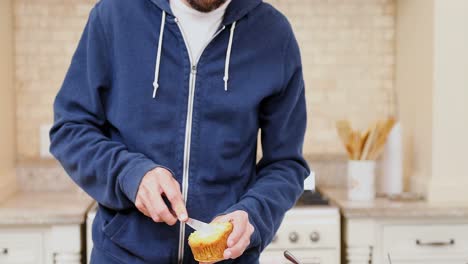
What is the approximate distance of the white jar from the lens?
233 cm

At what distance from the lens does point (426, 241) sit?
7.17 feet

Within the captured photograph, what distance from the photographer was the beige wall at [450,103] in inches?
89.4

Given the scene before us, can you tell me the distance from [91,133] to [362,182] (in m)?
1.50

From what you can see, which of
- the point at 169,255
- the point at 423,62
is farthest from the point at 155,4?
the point at 423,62

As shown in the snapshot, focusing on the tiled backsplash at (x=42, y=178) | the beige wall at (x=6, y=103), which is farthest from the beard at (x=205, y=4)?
the tiled backsplash at (x=42, y=178)

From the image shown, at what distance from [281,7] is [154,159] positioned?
1779mm

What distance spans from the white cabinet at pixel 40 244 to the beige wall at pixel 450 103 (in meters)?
1.25

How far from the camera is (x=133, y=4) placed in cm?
108

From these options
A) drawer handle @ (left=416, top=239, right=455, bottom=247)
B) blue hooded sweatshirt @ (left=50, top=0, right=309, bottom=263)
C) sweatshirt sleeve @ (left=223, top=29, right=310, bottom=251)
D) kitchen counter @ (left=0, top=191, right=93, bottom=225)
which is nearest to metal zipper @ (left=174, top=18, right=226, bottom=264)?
blue hooded sweatshirt @ (left=50, top=0, right=309, bottom=263)

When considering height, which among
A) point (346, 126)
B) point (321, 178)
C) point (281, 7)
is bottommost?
point (321, 178)

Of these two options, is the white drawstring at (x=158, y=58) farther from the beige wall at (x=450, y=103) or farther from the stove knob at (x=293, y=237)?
the beige wall at (x=450, y=103)

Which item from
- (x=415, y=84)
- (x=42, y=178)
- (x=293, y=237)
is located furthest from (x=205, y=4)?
(x=42, y=178)

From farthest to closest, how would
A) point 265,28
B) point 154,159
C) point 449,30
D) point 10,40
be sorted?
1. point 10,40
2. point 449,30
3. point 265,28
4. point 154,159

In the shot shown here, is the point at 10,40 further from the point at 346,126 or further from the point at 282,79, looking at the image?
the point at 282,79
